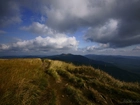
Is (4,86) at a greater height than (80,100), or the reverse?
(4,86)

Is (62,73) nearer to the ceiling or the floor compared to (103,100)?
nearer to the ceiling

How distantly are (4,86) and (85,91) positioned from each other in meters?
4.65

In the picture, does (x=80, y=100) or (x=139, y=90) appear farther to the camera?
(x=139, y=90)

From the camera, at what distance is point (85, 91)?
7.74 m

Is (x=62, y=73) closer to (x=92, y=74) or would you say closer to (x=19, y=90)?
(x=92, y=74)

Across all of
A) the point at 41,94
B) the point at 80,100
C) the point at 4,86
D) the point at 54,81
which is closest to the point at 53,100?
the point at 41,94

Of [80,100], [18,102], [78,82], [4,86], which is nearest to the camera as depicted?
[18,102]

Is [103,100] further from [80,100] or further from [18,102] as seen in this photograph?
[18,102]

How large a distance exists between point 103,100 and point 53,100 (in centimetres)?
271

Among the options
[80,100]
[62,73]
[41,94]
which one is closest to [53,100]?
[41,94]

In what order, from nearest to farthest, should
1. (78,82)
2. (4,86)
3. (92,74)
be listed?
(4,86)
(78,82)
(92,74)

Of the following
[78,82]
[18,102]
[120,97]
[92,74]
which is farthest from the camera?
[92,74]

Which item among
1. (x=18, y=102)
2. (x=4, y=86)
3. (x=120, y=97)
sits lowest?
(x=120, y=97)

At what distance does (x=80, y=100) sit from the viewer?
6.38 metres
